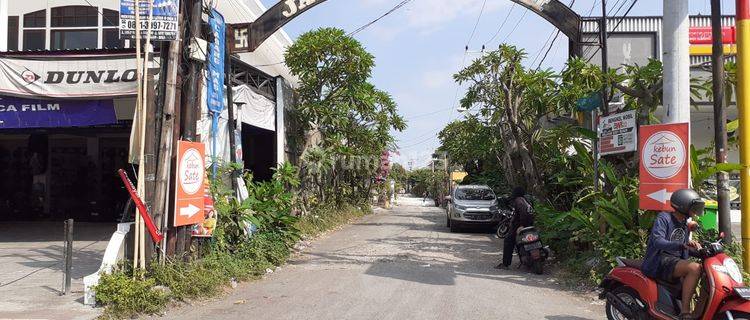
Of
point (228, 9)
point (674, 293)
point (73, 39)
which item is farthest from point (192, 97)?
point (73, 39)

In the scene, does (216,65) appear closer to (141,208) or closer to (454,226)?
(141,208)

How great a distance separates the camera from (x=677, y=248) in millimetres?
5586

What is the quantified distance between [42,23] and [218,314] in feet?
46.1

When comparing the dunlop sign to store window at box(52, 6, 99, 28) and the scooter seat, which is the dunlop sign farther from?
the scooter seat

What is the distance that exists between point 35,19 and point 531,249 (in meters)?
15.7

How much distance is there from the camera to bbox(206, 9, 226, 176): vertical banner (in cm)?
1005

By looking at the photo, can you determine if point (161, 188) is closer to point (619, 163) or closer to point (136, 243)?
point (136, 243)

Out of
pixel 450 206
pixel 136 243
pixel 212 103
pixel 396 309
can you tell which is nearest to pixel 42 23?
pixel 212 103

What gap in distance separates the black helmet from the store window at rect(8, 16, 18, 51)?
1821 cm

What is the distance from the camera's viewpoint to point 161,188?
8250 mm

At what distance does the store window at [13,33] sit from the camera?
17161 millimetres

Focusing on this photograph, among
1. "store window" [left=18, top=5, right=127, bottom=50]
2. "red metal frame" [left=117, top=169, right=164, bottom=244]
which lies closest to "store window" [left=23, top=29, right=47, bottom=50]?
"store window" [left=18, top=5, right=127, bottom=50]

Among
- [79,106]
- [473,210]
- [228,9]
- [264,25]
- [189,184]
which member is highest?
[228,9]

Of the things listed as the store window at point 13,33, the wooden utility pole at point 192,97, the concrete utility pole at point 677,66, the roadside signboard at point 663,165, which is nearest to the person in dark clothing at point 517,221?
the roadside signboard at point 663,165
